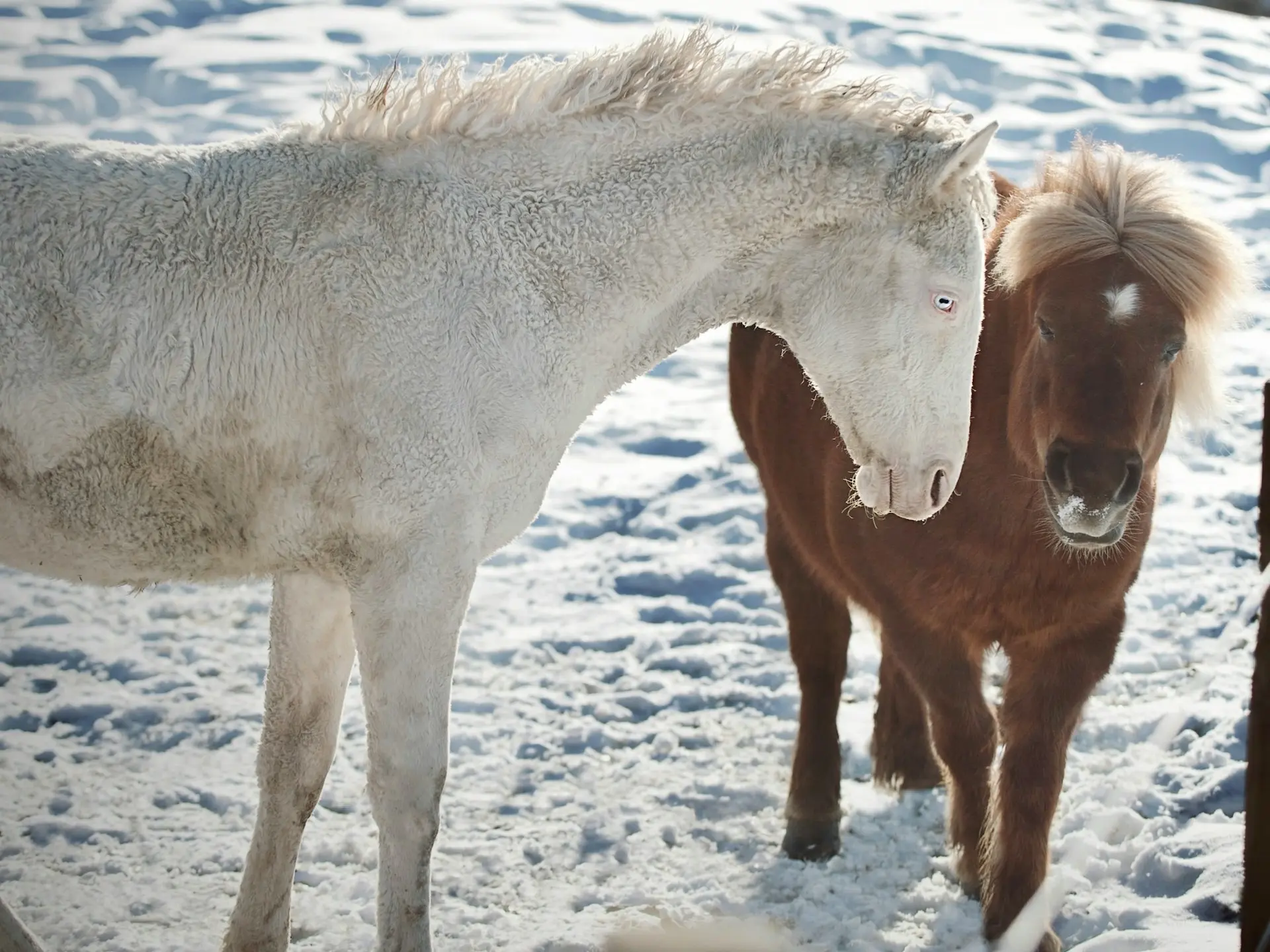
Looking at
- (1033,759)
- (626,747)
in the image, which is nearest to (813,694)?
(626,747)

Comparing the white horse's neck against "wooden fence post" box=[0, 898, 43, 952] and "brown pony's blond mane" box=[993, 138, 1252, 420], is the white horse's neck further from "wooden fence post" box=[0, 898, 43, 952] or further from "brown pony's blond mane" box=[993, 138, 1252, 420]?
"wooden fence post" box=[0, 898, 43, 952]

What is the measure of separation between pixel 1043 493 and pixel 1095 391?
34 centimetres

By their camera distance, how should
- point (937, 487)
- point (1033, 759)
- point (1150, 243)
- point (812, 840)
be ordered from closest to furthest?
point (937, 487) → point (1150, 243) → point (1033, 759) → point (812, 840)

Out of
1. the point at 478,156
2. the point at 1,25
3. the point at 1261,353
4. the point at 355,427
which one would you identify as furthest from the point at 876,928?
the point at 1,25

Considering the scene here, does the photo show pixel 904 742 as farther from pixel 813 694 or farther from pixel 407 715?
pixel 407 715

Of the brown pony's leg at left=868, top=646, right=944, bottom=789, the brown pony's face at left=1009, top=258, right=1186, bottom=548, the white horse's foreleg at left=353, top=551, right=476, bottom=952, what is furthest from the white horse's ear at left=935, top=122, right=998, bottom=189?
the brown pony's leg at left=868, top=646, right=944, bottom=789

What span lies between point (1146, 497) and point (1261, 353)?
4915mm

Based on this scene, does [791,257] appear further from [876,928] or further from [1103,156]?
[876,928]

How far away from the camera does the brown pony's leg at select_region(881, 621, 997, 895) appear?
12.1 feet

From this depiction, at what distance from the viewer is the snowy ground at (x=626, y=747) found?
3.68 meters

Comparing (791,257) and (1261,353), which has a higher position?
(791,257)

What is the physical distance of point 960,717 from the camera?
145 inches

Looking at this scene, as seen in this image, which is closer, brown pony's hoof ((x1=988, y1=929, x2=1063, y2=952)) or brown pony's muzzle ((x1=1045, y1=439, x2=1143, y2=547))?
brown pony's muzzle ((x1=1045, y1=439, x2=1143, y2=547))

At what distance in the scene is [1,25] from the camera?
10.1 meters
